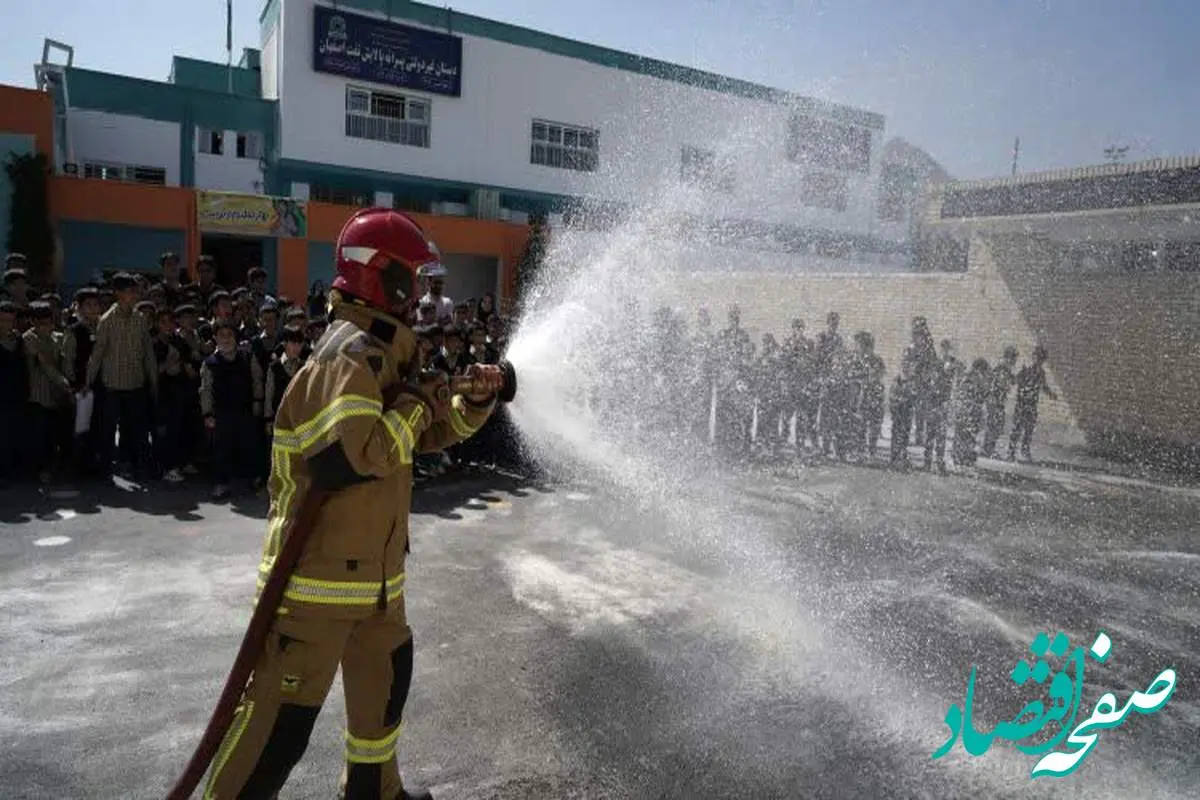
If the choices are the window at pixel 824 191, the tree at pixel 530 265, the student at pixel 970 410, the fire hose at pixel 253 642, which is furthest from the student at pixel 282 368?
the window at pixel 824 191

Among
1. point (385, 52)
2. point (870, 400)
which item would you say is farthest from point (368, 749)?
point (385, 52)

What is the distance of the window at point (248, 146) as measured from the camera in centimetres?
2594

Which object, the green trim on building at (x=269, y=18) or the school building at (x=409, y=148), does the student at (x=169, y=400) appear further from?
the green trim on building at (x=269, y=18)

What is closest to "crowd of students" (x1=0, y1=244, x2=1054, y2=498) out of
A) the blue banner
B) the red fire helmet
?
the red fire helmet

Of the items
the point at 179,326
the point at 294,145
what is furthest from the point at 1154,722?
the point at 294,145

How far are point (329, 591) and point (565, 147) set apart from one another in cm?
2847

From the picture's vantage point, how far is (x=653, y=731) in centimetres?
364

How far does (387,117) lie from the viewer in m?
26.5

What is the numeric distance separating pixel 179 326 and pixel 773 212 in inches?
658

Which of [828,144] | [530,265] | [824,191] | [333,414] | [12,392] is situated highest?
[828,144]

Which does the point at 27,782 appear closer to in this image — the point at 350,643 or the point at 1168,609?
the point at 350,643

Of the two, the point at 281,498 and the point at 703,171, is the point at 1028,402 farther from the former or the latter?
the point at 703,171

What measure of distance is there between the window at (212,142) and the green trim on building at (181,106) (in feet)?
1.77

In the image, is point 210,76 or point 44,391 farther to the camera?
point 210,76
